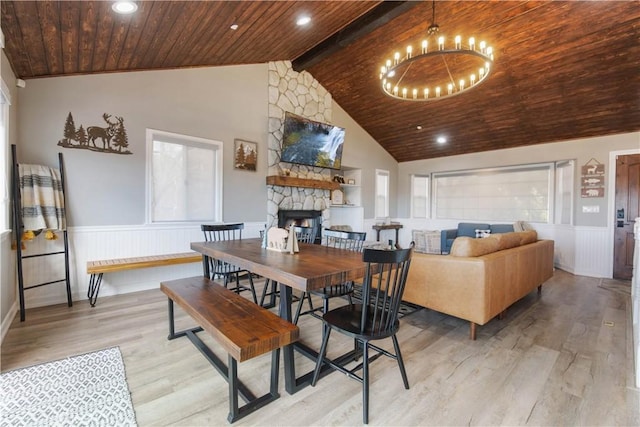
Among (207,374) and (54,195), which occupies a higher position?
(54,195)

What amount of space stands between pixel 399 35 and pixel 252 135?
2.81m

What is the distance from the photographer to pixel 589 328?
9.65ft

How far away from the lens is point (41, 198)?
3129 millimetres

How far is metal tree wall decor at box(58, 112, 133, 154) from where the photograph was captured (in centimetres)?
346

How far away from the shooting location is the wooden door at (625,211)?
16.0 feet

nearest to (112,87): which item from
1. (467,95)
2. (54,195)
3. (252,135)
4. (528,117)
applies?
(54,195)

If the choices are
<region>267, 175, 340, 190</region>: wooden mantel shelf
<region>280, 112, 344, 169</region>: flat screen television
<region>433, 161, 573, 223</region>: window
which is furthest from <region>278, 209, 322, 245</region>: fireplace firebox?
<region>433, 161, 573, 223</region>: window

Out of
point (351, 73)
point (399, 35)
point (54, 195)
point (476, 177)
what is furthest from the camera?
point (476, 177)

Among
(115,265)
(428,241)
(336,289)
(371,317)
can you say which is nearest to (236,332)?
(371,317)

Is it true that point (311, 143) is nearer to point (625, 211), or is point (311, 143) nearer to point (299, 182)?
point (299, 182)

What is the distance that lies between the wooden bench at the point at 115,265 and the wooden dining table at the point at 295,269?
151cm

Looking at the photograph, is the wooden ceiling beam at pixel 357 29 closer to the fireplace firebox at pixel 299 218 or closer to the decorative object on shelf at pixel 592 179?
the fireplace firebox at pixel 299 218

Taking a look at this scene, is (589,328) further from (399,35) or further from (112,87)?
(112,87)

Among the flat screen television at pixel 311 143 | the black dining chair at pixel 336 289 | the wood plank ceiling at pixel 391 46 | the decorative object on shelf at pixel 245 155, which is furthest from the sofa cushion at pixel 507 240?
the decorative object on shelf at pixel 245 155
